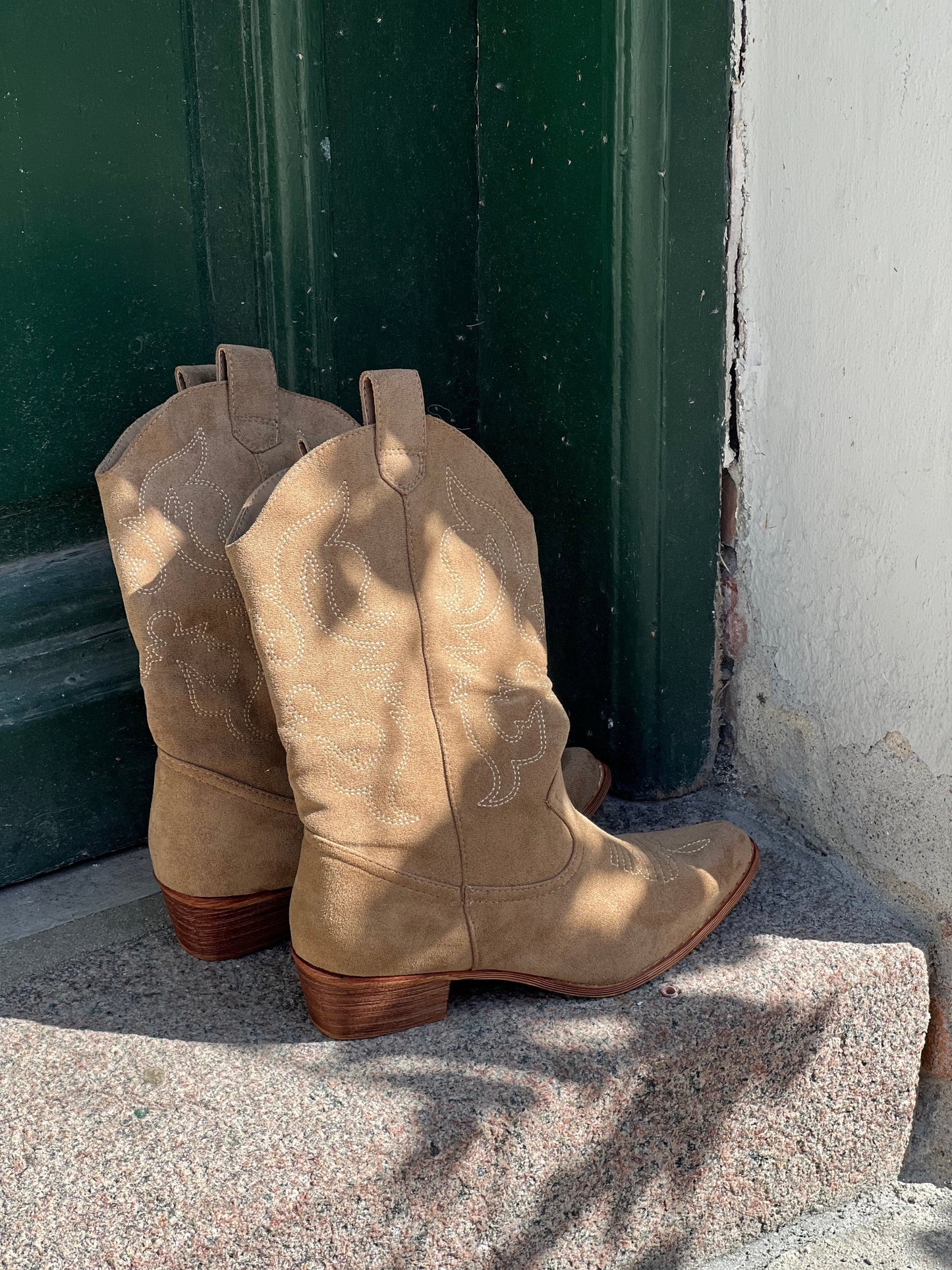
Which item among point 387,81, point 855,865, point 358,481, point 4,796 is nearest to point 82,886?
point 4,796

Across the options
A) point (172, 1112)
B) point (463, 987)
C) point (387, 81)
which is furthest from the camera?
point (387, 81)

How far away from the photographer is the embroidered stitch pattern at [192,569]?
1.61 meters

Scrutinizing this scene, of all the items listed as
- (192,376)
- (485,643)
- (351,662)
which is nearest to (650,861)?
(485,643)

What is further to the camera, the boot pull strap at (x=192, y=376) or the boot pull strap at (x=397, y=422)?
the boot pull strap at (x=192, y=376)

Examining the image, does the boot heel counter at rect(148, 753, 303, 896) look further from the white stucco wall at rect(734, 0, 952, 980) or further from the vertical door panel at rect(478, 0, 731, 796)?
the white stucco wall at rect(734, 0, 952, 980)

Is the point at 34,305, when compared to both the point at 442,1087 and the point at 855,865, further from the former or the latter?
the point at 855,865

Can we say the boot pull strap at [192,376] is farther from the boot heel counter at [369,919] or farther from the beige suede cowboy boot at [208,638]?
the boot heel counter at [369,919]

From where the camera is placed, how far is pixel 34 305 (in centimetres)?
177

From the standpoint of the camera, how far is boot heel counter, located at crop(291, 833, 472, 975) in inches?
59.2

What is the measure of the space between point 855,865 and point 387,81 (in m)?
1.40

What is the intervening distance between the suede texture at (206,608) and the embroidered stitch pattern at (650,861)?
1.43 feet

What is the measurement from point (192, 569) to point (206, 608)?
0.06 m

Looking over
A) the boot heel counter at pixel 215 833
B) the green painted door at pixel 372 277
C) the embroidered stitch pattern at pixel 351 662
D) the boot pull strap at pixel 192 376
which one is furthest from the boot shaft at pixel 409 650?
the green painted door at pixel 372 277

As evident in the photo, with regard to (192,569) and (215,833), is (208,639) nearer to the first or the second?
(192,569)
